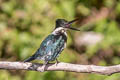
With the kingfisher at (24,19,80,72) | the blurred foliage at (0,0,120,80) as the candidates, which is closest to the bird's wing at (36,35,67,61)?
the kingfisher at (24,19,80,72)

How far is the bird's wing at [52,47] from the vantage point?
10.5 feet

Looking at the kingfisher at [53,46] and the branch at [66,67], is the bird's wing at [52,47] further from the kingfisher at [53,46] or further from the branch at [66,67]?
the branch at [66,67]

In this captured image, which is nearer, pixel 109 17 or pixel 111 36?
pixel 111 36

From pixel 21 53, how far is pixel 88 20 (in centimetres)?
133

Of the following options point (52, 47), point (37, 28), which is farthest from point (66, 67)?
point (37, 28)

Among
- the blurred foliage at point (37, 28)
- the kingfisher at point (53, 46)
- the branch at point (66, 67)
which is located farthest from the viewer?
the blurred foliage at point (37, 28)

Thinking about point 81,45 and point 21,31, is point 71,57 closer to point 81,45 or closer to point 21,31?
point 21,31

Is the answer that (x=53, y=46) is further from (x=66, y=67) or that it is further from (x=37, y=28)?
(x=37, y=28)

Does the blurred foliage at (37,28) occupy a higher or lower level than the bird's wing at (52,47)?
lower

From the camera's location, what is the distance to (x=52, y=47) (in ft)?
10.7

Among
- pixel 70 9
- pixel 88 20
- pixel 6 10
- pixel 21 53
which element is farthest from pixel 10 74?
pixel 88 20

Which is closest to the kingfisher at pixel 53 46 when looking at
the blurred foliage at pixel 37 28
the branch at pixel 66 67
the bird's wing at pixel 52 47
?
the bird's wing at pixel 52 47

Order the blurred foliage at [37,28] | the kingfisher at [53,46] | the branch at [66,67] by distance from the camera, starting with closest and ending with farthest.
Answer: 1. the branch at [66,67]
2. the kingfisher at [53,46]
3. the blurred foliage at [37,28]

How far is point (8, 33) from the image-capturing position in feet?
15.5
